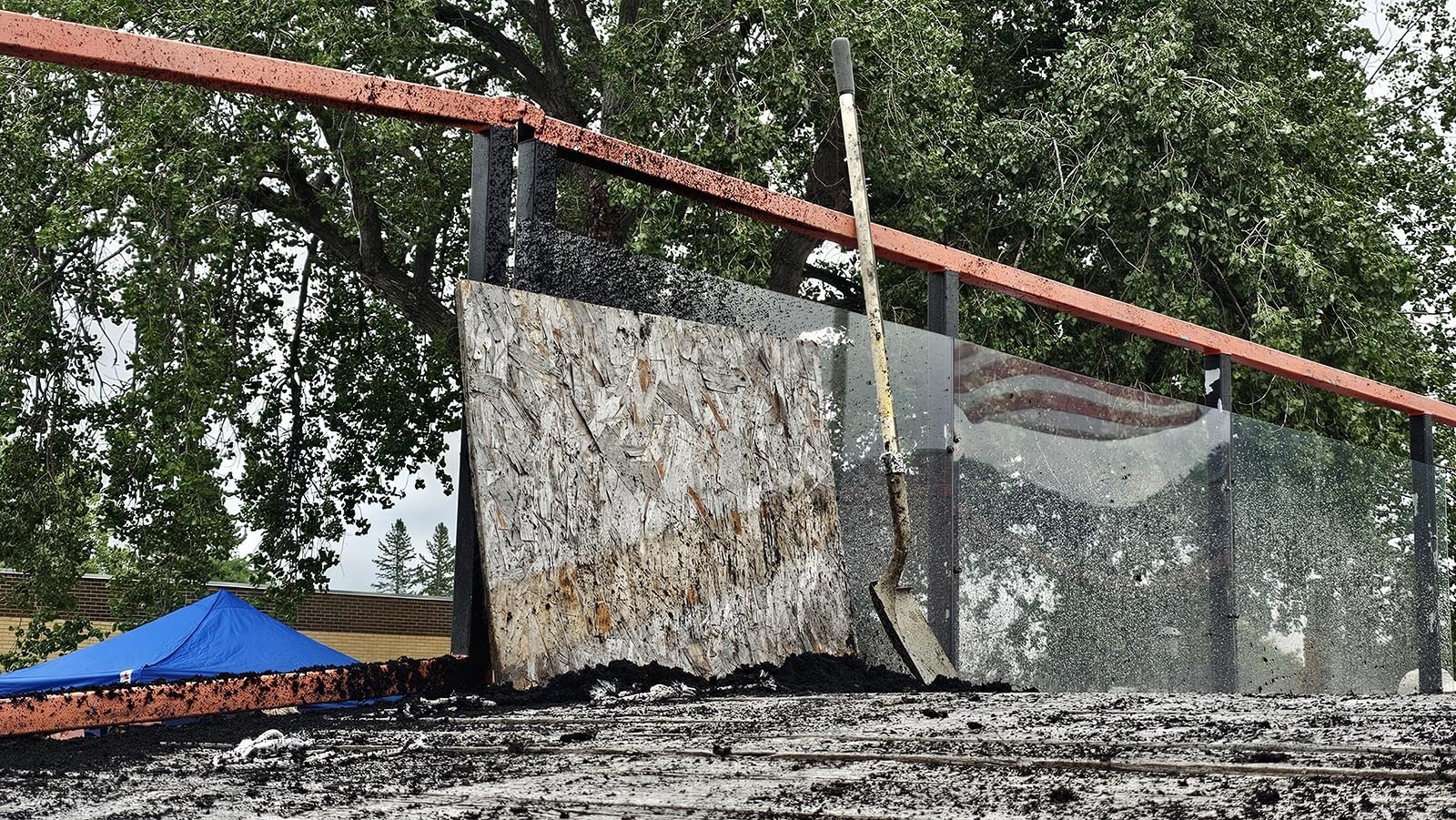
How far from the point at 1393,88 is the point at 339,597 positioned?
18.1 metres

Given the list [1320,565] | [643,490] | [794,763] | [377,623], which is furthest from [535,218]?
[377,623]

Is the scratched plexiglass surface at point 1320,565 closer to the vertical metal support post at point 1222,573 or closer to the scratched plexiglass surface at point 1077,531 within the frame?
the vertical metal support post at point 1222,573

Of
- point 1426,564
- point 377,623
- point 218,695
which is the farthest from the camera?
point 377,623

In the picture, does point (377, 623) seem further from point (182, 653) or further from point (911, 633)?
point (911, 633)

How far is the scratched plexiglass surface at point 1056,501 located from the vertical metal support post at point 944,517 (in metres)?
0.01

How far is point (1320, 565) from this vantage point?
23.5 ft

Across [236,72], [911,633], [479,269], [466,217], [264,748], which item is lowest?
[264,748]

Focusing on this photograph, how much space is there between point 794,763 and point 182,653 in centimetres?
837

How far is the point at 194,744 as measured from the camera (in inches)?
116

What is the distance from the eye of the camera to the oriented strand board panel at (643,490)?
3.96m

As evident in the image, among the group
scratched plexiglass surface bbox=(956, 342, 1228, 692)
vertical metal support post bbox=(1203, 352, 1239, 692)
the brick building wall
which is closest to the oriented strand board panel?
scratched plexiglass surface bbox=(956, 342, 1228, 692)

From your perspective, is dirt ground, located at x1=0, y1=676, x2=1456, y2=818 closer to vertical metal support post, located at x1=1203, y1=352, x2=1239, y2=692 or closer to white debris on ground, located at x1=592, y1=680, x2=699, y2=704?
white debris on ground, located at x1=592, y1=680, x2=699, y2=704

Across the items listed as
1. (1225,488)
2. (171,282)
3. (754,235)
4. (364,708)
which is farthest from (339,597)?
(364,708)

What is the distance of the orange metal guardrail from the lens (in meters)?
3.72
